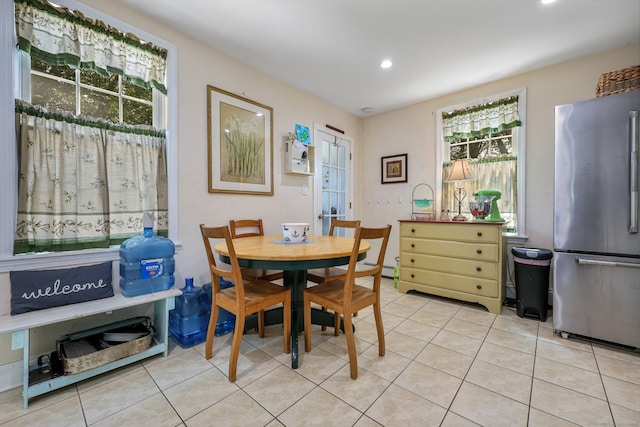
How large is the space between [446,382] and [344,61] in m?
2.89

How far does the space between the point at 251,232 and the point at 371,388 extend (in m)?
1.84

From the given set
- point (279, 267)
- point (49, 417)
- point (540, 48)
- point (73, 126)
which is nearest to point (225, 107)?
point (73, 126)

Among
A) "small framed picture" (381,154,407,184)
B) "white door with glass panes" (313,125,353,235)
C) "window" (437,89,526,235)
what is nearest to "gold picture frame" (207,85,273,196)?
"white door with glass panes" (313,125,353,235)

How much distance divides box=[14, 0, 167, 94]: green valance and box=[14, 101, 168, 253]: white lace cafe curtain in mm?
389


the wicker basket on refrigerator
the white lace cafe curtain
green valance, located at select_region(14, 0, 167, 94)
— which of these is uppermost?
Result: green valance, located at select_region(14, 0, 167, 94)

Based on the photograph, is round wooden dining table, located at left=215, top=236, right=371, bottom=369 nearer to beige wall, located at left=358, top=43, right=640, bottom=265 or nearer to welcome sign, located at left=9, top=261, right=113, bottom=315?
welcome sign, located at left=9, top=261, right=113, bottom=315

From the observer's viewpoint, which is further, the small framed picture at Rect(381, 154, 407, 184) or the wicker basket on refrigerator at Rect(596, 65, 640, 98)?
the small framed picture at Rect(381, 154, 407, 184)

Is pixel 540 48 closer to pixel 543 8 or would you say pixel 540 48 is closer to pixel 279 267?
pixel 543 8

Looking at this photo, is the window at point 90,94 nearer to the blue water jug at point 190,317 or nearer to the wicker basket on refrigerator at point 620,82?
the blue water jug at point 190,317

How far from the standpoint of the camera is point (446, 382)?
5.29 feet

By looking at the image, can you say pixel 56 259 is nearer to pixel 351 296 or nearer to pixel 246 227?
pixel 246 227

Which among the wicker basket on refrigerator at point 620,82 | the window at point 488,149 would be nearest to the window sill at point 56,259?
the window at point 488,149

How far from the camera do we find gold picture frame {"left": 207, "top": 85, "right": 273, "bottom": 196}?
2.52 meters

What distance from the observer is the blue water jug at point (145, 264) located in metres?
1.89
